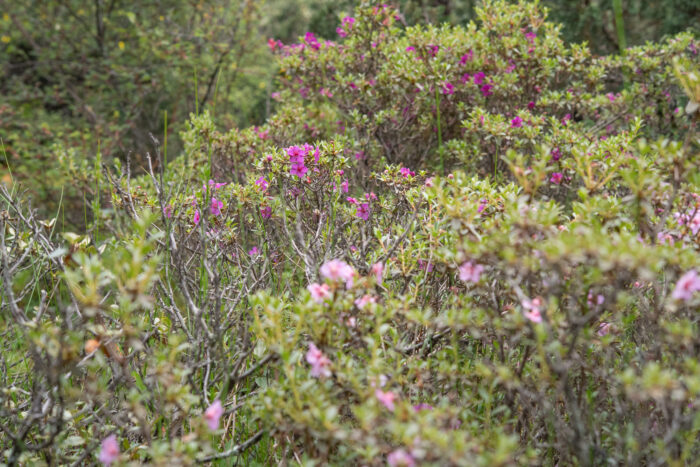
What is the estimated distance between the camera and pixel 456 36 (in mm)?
3432

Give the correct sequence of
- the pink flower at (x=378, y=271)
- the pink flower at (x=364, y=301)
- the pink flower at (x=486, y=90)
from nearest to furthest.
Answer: the pink flower at (x=364, y=301), the pink flower at (x=378, y=271), the pink flower at (x=486, y=90)

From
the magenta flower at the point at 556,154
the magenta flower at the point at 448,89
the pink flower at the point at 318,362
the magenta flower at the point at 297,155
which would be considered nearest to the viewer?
the pink flower at the point at 318,362

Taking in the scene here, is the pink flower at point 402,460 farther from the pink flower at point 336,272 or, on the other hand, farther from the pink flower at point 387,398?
the pink flower at point 336,272

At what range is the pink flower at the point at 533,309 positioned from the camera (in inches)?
50.0

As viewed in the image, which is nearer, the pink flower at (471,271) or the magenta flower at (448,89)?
the pink flower at (471,271)

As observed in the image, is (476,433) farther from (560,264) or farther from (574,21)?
(574,21)

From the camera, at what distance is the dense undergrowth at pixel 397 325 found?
1194 mm

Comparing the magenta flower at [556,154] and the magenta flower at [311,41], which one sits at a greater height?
the magenta flower at [311,41]

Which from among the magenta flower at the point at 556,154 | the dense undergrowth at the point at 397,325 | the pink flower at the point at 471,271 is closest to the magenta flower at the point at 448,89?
the dense undergrowth at the point at 397,325

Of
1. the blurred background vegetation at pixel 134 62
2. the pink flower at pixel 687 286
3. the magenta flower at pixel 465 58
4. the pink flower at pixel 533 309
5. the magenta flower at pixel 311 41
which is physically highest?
the magenta flower at pixel 465 58

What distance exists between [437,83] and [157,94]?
4869 millimetres

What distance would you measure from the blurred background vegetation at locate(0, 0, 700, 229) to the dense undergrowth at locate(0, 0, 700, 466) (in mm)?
2935

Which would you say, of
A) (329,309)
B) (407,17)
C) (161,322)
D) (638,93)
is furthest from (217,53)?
(329,309)

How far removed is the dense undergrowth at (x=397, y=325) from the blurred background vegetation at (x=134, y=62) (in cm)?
293
